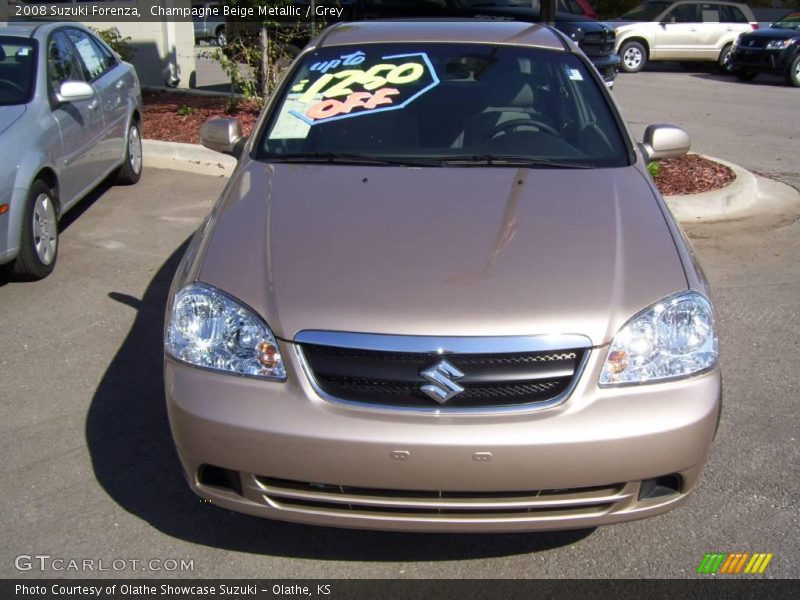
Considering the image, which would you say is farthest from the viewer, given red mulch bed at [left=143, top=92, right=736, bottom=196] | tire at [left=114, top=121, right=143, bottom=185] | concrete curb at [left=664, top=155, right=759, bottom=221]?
tire at [left=114, top=121, right=143, bottom=185]

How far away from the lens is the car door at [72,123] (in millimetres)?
6184

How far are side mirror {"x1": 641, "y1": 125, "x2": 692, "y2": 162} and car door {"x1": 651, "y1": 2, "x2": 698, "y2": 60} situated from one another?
635 inches

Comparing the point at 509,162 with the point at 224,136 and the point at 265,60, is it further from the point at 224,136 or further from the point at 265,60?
the point at 265,60

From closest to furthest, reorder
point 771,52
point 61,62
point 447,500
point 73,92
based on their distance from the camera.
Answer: point 447,500, point 73,92, point 61,62, point 771,52

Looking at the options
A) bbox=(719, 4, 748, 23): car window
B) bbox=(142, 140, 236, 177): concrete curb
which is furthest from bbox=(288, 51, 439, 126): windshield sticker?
bbox=(719, 4, 748, 23): car window

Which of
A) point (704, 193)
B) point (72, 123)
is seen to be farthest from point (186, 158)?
point (704, 193)

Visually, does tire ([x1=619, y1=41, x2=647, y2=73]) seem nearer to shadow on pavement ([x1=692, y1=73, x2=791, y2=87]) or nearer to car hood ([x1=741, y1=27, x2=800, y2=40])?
shadow on pavement ([x1=692, y1=73, x2=791, y2=87])

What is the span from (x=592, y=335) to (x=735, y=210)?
16.8ft

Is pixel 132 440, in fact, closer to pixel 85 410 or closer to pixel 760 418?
pixel 85 410

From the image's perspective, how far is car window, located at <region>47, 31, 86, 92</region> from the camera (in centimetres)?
641

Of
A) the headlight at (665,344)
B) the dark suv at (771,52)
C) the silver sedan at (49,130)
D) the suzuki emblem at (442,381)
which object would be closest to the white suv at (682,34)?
the dark suv at (771,52)

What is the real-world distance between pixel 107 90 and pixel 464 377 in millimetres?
5839

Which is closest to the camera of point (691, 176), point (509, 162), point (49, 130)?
point (509, 162)

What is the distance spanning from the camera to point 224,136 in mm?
4457
